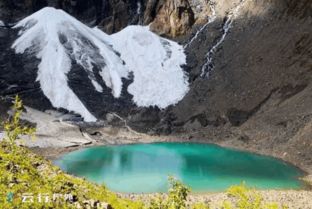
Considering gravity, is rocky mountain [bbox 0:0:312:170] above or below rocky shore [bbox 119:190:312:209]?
above

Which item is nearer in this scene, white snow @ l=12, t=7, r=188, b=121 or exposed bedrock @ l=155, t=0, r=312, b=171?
exposed bedrock @ l=155, t=0, r=312, b=171

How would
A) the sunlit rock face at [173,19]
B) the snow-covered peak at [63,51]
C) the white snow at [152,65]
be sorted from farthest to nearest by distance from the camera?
the sunlit rock face at [173,19], the white snow at [152,65], the snow-covered peak at [63,51]

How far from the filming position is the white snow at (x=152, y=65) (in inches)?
3332

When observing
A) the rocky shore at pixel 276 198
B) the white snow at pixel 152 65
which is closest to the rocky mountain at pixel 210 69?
the white snow at pixel 152 65

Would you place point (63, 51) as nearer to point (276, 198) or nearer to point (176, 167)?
point (176, 167)

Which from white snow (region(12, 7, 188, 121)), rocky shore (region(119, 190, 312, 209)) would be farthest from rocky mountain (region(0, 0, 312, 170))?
rocky shore (region(119, 190, 312, 209))

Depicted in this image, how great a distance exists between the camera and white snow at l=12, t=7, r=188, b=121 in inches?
3314

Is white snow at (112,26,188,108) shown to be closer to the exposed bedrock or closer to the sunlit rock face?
the sunlit rock face

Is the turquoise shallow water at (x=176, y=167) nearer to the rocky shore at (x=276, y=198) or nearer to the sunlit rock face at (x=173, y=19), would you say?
the rocky shore at (x=276, y=198)

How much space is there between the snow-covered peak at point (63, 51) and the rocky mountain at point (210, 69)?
3.09ft

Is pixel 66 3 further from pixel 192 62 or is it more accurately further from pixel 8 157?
pixel 8 157

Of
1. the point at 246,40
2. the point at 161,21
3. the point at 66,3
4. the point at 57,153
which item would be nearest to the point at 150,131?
the point at 57,153

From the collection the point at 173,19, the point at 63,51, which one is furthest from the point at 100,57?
the point at 173,19

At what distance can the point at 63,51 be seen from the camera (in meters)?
91.2
